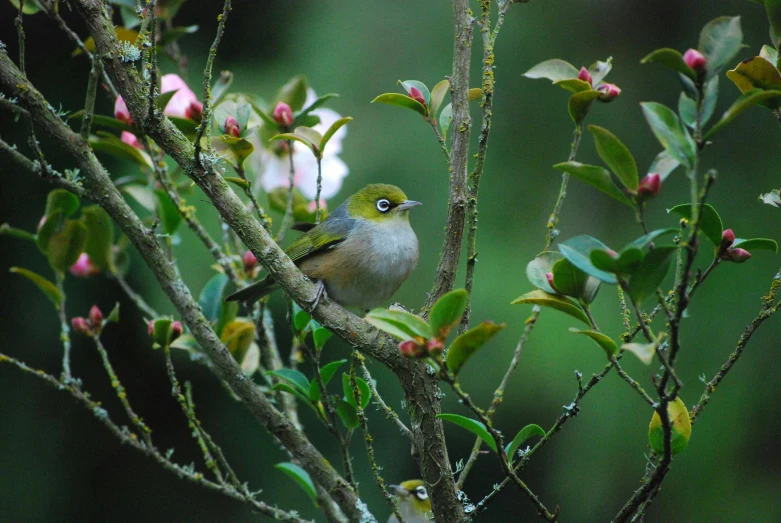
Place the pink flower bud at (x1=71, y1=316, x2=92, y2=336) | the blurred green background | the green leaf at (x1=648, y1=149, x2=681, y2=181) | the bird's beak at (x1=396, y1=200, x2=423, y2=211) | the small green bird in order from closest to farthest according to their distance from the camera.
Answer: the green leaf at (x1=648, y1=149, x2=681, y2=181) < the pink flower bud at (x1=71, y1=316, x2=92, y2=336) < the small green bird < the bird's beak at (x1=396, y1=200, x2=423, y2=211) < the blurred green background

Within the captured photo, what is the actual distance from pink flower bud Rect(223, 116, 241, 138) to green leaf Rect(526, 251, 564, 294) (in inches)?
46.8

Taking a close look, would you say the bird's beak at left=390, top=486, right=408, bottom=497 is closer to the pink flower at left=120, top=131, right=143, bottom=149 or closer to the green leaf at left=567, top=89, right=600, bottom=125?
the green leaf at left=567, top=89, right=600, bottom=125

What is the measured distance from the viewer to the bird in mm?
2242

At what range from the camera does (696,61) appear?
47.4 inches

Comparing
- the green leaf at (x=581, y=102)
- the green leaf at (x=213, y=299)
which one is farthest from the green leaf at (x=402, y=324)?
the green leaf at (x=213, y=299)

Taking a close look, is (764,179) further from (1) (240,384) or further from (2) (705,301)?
(1) (240,384)

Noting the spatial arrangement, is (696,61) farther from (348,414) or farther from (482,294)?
(482,294)

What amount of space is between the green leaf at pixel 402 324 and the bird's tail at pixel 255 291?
1421mm

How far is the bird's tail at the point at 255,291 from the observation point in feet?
8.91

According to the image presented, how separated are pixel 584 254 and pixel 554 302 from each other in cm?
16

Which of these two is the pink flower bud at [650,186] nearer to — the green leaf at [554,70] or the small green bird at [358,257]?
the green leaf at [554,70]

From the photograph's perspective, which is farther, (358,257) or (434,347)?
(358,257)

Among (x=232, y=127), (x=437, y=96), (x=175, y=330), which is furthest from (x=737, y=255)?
(x=175, y=330)

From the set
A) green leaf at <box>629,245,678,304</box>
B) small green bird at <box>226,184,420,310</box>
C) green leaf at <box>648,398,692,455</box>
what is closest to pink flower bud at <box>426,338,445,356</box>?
green leaf at <box>629,245,678,304</box>
